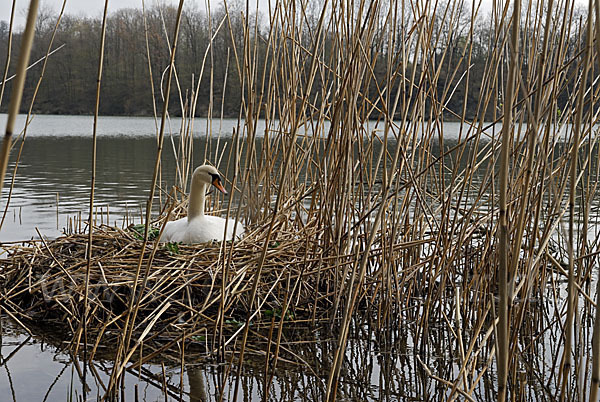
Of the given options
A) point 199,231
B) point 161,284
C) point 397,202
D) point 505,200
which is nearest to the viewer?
point 505,200

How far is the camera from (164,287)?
309cm

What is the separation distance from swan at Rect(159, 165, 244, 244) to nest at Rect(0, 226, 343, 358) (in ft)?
0.29

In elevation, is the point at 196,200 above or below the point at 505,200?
below

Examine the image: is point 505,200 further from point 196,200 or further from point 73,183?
point 73,183

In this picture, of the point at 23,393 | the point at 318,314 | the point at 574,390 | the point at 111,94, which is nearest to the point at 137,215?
the point at 318,314

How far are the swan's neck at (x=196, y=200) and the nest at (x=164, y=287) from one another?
25 cm

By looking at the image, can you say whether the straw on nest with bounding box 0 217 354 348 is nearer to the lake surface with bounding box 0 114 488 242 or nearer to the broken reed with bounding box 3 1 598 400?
the broken reed with bounding box 3 1 598 400

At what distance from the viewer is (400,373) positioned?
2717 millimetres

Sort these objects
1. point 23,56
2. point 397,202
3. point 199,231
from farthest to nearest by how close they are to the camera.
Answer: point 199,231
point 397,202
point 23,56

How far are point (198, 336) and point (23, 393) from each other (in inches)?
Answer: 27.8

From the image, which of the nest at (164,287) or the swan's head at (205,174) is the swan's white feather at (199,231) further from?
the swan's head at (205,174)

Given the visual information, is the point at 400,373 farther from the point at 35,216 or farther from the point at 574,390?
the point at 35,216

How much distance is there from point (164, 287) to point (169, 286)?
4 cm

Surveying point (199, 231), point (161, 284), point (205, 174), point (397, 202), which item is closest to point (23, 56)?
point (397, 202)
